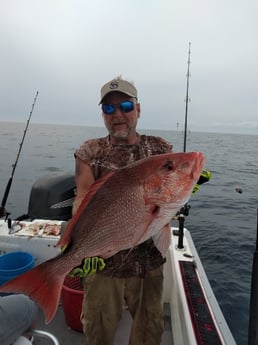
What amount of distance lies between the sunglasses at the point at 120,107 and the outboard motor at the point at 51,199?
2.45 metres

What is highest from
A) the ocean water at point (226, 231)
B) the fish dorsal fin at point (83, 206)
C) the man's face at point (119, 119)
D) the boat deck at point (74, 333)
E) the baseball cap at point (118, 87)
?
the baseball cap at point (118, 87)

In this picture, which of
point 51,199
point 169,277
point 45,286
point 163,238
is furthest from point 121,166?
point 51,199

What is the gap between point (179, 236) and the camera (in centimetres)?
365

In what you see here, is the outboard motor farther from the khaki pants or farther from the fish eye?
the fish eye

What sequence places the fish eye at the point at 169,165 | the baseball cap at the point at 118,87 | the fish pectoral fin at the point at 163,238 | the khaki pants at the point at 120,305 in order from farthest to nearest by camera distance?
the khaki pants at the point at 120,305 → the baseball cap at the point at 118,87 → the fish pectoral fin at the point at 163,238 → the fish eye at the point at 169,165

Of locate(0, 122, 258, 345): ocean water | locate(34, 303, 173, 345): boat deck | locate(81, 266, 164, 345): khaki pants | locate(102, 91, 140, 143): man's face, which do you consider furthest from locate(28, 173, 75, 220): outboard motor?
locate(0, 122, 258, 345): ocean water

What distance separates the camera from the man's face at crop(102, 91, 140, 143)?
223 centimetres

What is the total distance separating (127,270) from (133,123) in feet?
3.73

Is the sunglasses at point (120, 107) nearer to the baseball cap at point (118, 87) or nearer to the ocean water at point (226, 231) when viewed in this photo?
the baseball cap at point (118, 87)

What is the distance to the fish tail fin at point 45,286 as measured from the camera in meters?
1.58

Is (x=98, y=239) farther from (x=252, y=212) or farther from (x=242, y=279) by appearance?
(x=252, y=212)

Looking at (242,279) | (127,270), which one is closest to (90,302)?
(127,270)

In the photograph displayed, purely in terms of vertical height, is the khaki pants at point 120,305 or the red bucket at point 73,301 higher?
the khaki pants at point 120,305

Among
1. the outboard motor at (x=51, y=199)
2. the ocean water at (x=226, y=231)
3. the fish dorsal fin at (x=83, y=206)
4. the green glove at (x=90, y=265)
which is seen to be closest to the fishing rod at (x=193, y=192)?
the fish dorsal fin at (x=83, y=206)
